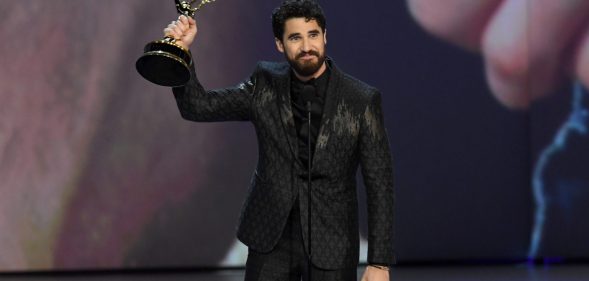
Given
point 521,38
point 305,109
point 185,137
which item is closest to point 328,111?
point 305,109

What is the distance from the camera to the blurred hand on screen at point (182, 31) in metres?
2.49

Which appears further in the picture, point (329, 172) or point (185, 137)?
point (185, 137)

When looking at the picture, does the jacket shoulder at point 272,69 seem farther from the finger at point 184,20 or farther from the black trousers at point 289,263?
the black trousers at point 289,263

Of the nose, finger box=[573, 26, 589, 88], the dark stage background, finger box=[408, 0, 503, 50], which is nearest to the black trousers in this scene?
the nose

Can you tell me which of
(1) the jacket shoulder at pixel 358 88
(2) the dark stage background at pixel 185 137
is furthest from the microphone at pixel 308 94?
(2) the dark stage background at pixel 185 137

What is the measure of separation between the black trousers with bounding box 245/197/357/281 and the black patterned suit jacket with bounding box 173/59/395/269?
0.02 metres

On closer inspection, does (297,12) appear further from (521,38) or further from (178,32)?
(521,38)

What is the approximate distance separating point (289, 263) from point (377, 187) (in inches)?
12.1

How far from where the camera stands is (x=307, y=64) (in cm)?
245

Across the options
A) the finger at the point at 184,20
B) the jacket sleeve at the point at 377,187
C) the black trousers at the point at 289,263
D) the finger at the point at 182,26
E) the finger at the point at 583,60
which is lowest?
the black trousers at the point at 289,263

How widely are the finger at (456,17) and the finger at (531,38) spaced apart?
0.12 m

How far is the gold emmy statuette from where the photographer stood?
241 centimetres

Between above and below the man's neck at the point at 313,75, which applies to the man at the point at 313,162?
below

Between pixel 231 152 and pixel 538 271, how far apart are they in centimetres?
193
